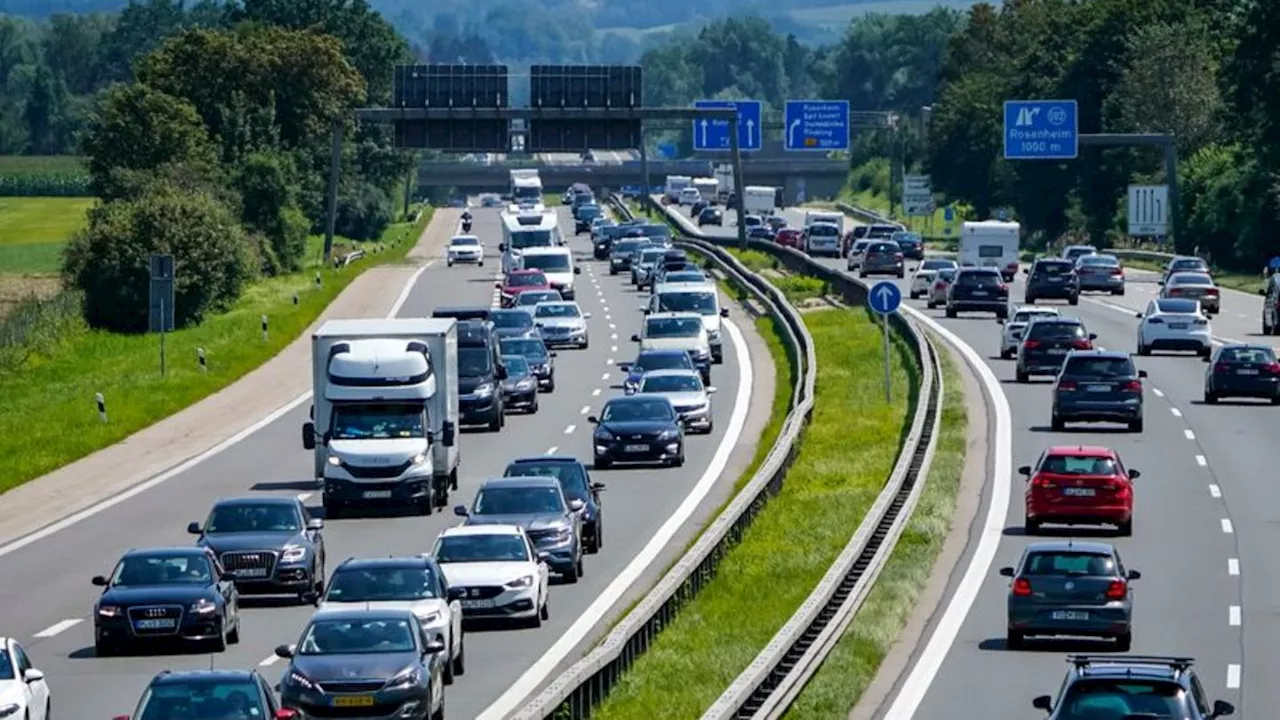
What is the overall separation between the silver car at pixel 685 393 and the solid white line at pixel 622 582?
23.6 inches

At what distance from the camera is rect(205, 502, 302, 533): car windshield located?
3509 centimetres

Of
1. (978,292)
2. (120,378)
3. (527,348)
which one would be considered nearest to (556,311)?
(527,348)

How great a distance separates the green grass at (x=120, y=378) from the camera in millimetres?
55344

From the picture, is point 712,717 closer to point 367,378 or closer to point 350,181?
point 367,378

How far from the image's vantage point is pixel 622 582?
36469 millimetres

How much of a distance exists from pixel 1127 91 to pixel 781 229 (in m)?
17.7

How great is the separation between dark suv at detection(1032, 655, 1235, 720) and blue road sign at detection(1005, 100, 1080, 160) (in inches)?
3975

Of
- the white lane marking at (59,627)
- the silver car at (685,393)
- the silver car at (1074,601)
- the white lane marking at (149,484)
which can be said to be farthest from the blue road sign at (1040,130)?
the silver car at (1074,601)

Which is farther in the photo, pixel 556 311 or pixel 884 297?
pixel 556 311

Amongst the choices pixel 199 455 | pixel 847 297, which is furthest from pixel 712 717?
pixel 847 297

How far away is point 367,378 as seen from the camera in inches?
1748

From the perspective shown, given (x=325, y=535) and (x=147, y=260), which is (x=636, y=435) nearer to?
(x=325, y=535)

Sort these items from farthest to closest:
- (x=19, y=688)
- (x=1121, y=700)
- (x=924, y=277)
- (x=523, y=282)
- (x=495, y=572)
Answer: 1. (x=924, y=277)
2. (x=523, y=282)
3. (x=495, y=572)
4. (x=19, y=688)
5. (x=1121, y=700)

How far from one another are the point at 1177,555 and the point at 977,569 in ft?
9.72
